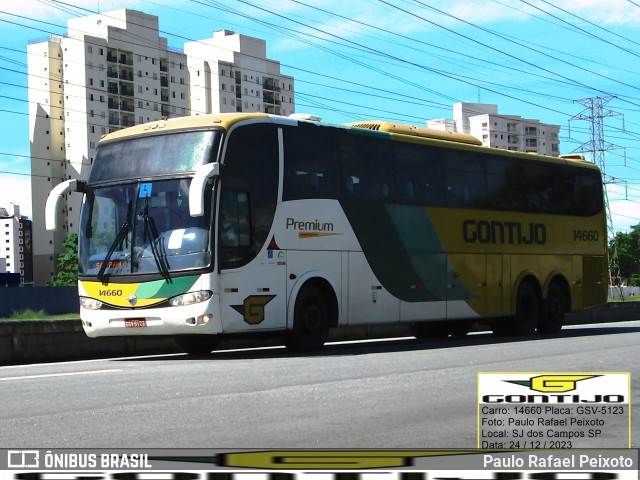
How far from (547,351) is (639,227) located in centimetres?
18008

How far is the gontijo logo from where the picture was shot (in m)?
5.33

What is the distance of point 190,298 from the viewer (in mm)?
16766

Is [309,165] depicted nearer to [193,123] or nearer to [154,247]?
[193,123]

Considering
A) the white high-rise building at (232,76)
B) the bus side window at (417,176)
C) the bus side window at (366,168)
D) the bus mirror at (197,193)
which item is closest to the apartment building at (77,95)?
the white high-rise building at (232,76)

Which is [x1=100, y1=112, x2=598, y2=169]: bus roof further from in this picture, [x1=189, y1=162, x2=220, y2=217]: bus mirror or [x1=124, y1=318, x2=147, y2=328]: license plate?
[x1=124, y1=318, x2=147, y2=328]: license plate

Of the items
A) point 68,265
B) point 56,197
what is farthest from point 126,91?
point 56,197

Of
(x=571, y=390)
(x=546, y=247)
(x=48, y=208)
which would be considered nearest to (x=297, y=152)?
(x=48, y=208)

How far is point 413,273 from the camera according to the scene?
21641 millimetres

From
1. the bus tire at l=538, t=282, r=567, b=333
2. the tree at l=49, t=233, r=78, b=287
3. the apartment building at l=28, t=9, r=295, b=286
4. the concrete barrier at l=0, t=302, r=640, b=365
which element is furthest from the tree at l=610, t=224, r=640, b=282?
the concrete barrier at l=0, t=302, r=640, b=365

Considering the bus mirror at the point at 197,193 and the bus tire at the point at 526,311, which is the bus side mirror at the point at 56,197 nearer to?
→ the bus mirror at the point at 197,193

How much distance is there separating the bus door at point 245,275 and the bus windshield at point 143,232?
424 mm

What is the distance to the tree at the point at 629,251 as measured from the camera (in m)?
185

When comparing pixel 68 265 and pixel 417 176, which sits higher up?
pixel 68 265

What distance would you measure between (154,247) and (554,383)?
12131 millimetres
